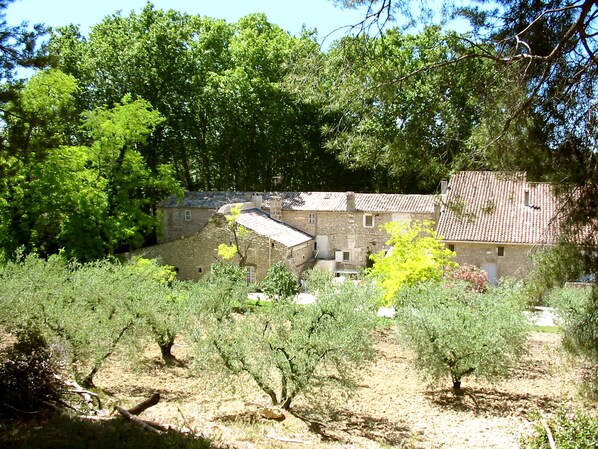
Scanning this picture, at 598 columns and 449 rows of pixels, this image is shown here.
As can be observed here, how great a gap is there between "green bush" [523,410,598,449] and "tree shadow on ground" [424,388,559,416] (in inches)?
160

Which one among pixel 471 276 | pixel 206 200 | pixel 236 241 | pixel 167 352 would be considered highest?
pixel 206 200

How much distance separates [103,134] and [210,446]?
903 inches

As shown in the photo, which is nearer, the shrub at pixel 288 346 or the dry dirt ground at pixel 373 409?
the dry dirt ground at pixel 373 409

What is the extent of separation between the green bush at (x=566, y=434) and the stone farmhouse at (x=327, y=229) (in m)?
14.0

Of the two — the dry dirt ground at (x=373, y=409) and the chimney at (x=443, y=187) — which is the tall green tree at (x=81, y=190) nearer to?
the dry dirt ground at (x=373, y=409)

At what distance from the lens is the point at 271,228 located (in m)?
30.7

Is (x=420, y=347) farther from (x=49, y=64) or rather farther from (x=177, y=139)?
(x=177, y=139)

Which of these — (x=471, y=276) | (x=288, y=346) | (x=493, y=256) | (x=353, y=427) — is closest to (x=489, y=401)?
(x=353, y=427)

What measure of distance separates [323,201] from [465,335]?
21.0m

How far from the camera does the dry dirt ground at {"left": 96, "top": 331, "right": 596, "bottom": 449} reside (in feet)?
35.7

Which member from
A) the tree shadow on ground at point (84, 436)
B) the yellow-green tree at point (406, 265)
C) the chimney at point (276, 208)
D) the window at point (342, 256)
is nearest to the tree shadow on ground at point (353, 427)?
the tree shadow on ground at point (84, 436)

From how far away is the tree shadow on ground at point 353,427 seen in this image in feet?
37.4

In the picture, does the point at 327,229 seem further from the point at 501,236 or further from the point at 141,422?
the point at 141,422

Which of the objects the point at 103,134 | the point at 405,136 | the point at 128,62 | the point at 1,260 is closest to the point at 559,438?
the point at 405,136
